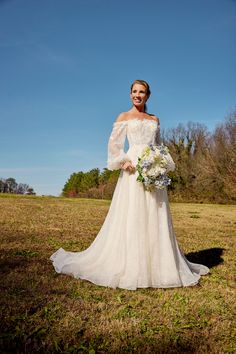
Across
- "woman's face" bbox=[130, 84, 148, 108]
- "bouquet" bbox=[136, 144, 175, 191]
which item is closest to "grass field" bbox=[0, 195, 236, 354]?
"bouquet" bbox=[136, 144, 175, 191]

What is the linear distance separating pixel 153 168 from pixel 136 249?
49.1 inches

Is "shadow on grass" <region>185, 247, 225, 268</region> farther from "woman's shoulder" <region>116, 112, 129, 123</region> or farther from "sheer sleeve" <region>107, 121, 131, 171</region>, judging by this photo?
"woman's shoulder" <region>116, 112, 129, 123</region>

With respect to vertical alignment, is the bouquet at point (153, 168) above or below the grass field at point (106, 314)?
above

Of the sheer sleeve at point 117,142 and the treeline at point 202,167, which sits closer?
the sheer sleeve at point 117,142

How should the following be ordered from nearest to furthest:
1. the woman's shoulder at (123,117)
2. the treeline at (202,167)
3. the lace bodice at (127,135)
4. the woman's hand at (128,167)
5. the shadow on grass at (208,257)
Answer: the woman's hand at (128,167)
the lace bodice at (127,135)
the woman's shoulder at (123,117)
the shadow on grass at (208,257)
the treeline at (202,167)

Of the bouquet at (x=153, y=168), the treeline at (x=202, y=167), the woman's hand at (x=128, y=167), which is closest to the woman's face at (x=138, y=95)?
the bouquet at (x=153, y=168)

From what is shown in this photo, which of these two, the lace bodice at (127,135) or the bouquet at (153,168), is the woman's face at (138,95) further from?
the bouquet at (153,168)

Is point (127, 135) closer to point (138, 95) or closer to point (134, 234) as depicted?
point (138, 95)

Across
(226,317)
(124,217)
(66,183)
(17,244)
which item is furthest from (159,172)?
(66,183)

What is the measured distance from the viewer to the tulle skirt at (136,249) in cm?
548

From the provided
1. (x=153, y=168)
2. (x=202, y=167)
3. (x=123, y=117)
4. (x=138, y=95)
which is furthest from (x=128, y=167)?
(x=202, y=167)

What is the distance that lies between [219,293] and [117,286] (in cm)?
151

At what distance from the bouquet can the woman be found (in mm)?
186

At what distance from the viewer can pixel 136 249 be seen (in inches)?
218
